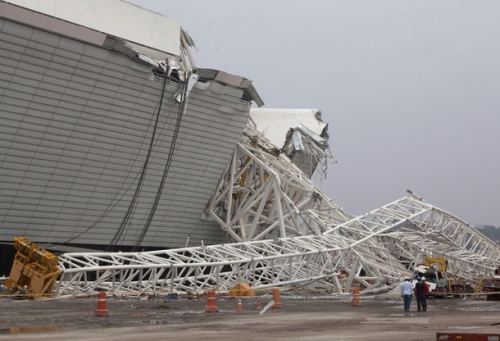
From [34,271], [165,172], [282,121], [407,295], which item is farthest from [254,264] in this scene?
[282,121]

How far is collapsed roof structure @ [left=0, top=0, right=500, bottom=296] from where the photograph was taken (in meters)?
47.7

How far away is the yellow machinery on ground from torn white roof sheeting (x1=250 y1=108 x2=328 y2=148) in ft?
141

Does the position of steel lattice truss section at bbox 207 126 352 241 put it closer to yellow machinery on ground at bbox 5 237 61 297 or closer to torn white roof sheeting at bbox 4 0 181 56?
torn white roof sheeting at bbox 4 0 181 56

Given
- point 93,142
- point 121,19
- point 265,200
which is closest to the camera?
point 93,142

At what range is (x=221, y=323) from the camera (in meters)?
26.8

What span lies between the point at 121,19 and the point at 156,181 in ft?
36.7

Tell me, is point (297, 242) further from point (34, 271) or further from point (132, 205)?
point (34, 271)

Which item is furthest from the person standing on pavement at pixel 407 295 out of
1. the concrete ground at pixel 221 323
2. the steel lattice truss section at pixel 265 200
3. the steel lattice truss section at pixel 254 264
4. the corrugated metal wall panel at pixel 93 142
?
the steel lattice truss section at pixel 265 200

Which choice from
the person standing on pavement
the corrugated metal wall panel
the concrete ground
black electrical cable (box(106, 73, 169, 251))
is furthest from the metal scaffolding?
the person standing on pavement

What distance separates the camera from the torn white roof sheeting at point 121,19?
53.8 metres

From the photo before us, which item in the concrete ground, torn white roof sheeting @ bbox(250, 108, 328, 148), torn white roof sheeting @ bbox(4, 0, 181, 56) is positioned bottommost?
the concrete ground

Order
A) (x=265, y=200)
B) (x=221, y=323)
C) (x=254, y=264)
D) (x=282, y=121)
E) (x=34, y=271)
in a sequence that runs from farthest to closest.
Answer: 1. (x=282, y=121)
2. (x=265, y=200)
3. (x=254, y=264)
4. (x=34, y=271)
5. (x=221, y=323)

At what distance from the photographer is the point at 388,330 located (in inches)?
943

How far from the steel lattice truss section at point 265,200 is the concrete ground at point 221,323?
93.0 feet
